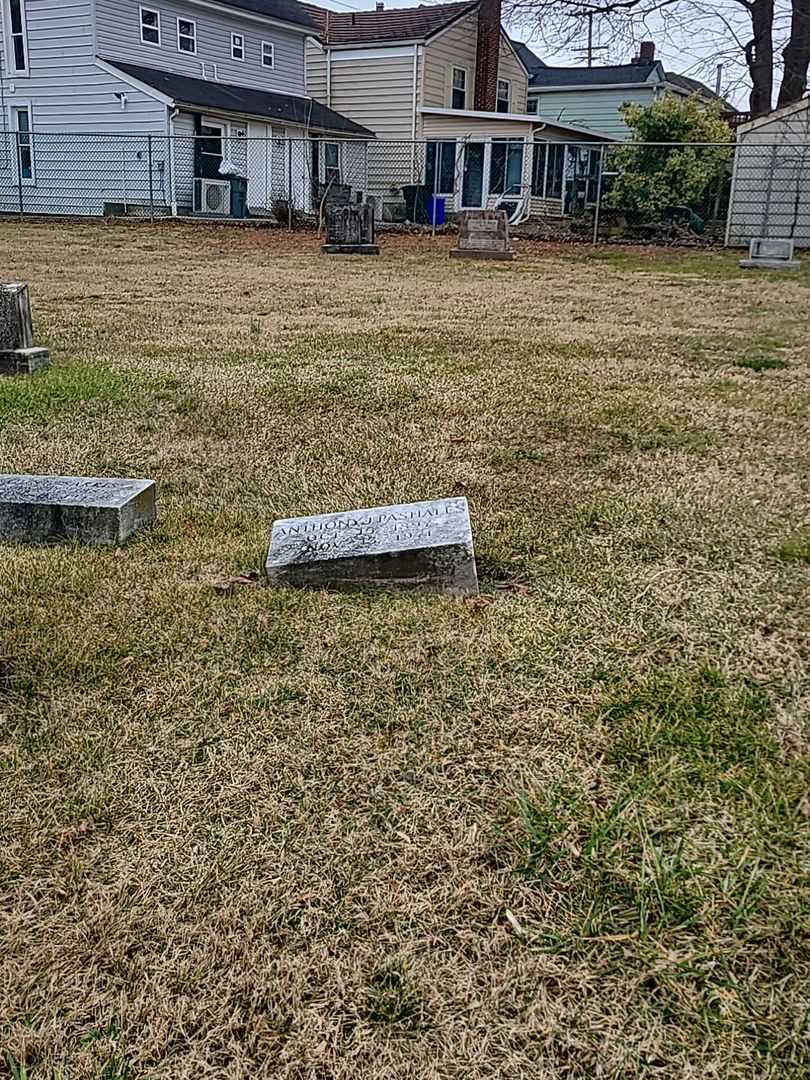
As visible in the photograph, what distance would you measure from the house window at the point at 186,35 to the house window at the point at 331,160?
13.8ft

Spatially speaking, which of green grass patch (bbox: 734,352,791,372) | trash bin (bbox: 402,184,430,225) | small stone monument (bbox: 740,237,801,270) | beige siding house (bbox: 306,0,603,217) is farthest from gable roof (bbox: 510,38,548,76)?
green grass patch (bbox: 734,352,791,372)

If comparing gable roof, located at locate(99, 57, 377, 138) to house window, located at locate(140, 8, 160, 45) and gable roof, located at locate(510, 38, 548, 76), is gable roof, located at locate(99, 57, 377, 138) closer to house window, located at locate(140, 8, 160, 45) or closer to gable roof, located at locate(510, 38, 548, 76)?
house window, located at locate(140, 8, 160, 45)

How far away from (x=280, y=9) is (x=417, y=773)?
29.2m

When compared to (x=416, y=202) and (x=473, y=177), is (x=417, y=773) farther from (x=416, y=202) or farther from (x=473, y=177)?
(x=473, y=177)

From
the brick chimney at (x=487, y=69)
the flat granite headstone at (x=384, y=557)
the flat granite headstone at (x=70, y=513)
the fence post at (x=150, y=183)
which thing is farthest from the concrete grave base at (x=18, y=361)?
the brick chimney at (x=487, y=69)

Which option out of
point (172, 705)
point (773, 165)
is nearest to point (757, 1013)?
point (172, 705)

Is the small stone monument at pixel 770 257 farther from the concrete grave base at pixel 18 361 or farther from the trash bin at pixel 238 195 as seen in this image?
the trash bin at pixel 238 195

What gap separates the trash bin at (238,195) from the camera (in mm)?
22984

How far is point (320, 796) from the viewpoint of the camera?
1.91 m

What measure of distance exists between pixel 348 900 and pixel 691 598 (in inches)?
61.0

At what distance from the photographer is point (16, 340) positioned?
19.3 feet

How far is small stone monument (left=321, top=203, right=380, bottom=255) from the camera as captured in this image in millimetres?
15914

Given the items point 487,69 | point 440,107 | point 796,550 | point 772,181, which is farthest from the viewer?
point 487,69

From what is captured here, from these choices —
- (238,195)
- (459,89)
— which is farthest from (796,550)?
(459,89)
